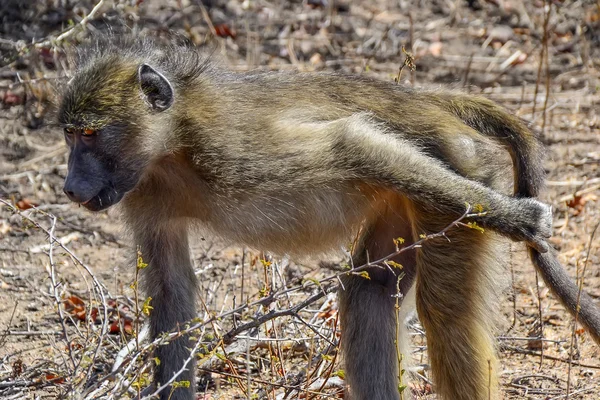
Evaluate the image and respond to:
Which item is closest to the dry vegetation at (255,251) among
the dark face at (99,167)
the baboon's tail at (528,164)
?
the dark face at (99,167)

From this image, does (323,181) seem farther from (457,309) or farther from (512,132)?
(512,132)

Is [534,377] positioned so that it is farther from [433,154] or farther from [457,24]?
[457,24]

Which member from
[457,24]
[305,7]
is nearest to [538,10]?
[457,24]

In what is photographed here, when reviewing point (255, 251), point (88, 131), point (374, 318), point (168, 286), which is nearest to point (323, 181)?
point (374, 318)

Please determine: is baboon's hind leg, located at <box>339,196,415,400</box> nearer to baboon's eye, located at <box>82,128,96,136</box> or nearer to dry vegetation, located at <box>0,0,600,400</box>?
dry vegetation, located at <box>0,0,600,400</box>

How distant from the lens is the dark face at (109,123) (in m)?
3.86

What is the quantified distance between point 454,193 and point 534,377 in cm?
146

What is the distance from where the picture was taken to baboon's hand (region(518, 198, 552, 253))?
384 cm

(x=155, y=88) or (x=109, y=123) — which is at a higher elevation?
(x=155, y=88)

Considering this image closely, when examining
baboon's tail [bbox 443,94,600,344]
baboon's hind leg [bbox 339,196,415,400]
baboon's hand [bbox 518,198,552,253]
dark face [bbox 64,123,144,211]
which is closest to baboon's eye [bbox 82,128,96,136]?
dark face [bbox 64,123,144,211]

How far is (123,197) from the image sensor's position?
4.06 metres

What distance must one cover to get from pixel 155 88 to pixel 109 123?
23cm

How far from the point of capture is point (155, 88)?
4000 mm

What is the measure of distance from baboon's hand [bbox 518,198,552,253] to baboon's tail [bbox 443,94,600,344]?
0.16m
